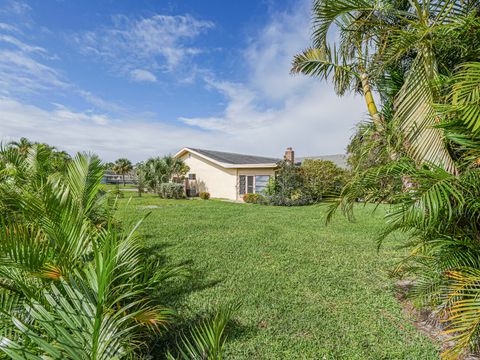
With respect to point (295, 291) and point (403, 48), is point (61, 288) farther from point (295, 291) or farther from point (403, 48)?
point (403, 48)

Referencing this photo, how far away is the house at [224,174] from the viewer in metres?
20.7

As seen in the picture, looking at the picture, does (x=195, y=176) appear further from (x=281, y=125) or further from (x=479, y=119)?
(x=479, y=119)

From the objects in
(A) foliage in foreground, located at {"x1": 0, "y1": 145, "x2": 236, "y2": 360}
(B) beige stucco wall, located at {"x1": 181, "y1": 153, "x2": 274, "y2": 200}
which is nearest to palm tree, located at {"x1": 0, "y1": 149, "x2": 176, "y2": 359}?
(A) foliage in foreground, located at {"x1": 0, "y1": 145, "x2": 236, "y2": 360}

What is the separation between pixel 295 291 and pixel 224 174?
1879cm

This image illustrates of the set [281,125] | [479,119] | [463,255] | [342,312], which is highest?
[281,125]

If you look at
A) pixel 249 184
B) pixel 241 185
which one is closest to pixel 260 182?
pixel 249 184

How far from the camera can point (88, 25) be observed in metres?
7.84

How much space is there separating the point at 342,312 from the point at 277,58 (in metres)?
9.34

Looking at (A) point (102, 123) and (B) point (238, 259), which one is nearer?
(B) point (238, 259)

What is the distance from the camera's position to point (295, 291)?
4730mm

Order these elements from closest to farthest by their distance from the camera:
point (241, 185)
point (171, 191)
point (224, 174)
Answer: point (241, 185) → point (224, 174) → point (171, 191)

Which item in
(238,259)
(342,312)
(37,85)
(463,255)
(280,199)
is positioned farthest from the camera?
(280,199)

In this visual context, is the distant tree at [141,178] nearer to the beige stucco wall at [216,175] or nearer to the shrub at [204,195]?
the beige stucco wall at [216,175]

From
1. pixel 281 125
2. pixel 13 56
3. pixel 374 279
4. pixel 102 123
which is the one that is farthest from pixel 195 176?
pixel 374 279
